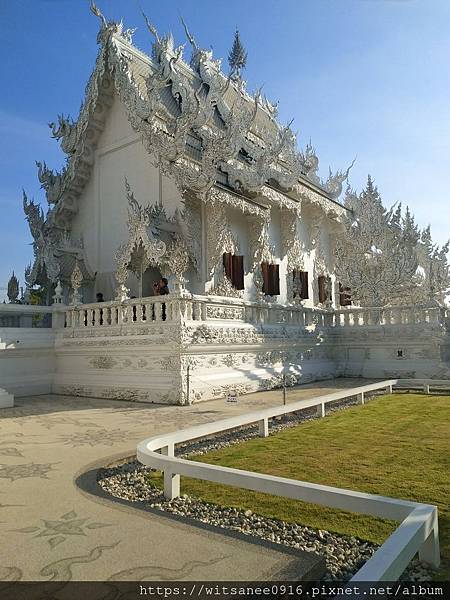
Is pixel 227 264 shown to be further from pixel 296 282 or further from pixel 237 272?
pixel 296 282

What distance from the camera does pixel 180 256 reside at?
9008mm

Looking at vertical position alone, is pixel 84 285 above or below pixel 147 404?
above

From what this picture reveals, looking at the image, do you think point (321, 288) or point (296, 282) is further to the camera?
point (321, 288)

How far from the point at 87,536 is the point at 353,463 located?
8.68 ft

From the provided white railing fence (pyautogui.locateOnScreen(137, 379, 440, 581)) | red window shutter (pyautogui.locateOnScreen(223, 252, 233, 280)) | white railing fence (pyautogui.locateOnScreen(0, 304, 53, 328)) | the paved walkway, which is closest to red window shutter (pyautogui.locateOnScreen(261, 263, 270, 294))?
red window shutter (pyautogui.locateOnScreen(223, 252, 233, 280))

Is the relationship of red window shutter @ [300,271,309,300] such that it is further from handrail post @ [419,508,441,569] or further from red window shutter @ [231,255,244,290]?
handrail post @ [419,508,441,569]

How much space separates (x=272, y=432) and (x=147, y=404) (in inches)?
128

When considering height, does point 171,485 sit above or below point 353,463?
above

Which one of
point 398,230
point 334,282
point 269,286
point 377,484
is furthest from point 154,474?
point 334,282

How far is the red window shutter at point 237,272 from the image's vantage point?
1184 cm

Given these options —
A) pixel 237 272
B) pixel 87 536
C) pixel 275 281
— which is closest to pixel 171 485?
pixel 87 536

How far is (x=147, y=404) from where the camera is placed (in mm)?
8648

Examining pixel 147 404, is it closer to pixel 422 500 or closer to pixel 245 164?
pixel 422 500

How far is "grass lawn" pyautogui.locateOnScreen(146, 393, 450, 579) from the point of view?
313cm
